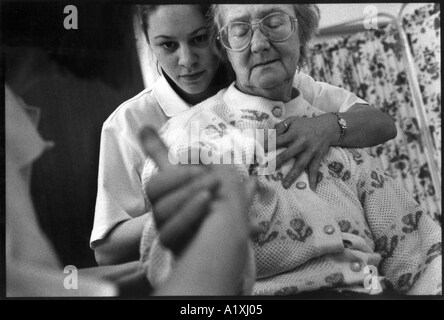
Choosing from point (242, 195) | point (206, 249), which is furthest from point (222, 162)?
point (206, 249)

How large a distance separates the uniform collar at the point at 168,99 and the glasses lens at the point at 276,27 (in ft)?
0.97

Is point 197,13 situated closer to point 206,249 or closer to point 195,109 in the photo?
point 195,109

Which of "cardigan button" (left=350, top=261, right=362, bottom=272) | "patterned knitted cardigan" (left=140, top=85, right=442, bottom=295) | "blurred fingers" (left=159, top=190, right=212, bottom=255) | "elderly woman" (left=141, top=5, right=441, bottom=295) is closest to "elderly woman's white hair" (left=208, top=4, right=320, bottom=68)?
"elderly woman" (left=141, top=5, right=441, bottom=295)

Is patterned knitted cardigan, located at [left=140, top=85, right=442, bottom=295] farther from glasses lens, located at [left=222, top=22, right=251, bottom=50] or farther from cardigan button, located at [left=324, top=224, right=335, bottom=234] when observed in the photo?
glasses lens, located at [left=222, top=22, right=251, bottom=50]

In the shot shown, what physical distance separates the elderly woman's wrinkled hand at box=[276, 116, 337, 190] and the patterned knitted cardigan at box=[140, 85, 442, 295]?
0.06 ft

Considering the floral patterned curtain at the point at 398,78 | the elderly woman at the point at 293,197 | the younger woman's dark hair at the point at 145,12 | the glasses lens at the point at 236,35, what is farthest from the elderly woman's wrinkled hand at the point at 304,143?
the younger woman's dark hair at the point at 145,12

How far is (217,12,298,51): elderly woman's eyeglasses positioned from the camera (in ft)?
5.68

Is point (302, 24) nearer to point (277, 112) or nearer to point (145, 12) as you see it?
point (277, 112)

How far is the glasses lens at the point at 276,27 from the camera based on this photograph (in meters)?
1.73

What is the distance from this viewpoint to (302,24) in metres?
A: 1.77

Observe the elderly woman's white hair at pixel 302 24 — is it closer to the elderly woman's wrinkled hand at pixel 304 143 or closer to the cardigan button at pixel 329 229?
the elderly woman's wrinkled hand at pixel 304 143

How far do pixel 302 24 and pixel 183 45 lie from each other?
34cm

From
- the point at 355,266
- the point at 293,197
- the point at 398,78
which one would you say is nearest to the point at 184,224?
the point at 293,197

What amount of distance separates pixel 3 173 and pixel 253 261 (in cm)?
74
